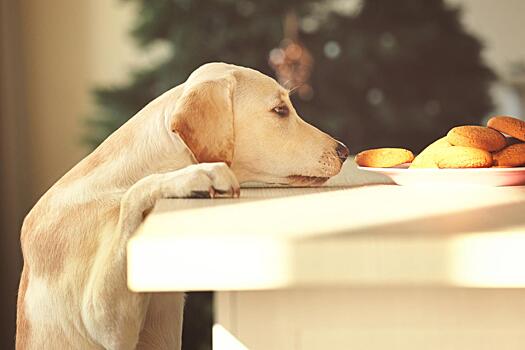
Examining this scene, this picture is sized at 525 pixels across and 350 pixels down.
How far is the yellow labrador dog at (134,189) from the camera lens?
3.79 ft

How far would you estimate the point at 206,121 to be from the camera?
1.18 metres

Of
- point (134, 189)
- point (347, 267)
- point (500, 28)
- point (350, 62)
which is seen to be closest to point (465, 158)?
point (134, 189)

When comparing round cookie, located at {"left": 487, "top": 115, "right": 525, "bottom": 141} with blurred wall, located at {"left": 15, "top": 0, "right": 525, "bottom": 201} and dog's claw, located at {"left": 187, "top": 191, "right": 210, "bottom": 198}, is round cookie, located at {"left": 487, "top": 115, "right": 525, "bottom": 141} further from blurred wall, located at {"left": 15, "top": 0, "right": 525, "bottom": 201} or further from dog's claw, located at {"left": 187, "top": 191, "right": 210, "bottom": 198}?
blurred wall, located at {"left": 15, "top": 0, "right": 525, "bottom": 201}

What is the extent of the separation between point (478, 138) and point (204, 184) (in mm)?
395

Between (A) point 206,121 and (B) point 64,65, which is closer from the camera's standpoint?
(A) point 206,121

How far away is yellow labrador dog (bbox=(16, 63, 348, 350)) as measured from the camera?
116 centimetres

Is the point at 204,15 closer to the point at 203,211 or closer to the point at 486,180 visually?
the point at 486,180

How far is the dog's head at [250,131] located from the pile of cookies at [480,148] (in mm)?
185

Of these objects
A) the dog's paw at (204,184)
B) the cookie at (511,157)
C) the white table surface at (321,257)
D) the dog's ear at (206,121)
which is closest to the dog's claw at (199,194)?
the dog's paw at (204,184)

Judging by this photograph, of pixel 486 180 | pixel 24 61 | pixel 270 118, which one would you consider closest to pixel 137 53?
pixel 24 61

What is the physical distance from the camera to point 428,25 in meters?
4.14

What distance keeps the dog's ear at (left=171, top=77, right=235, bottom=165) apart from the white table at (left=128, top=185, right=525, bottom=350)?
230 mm

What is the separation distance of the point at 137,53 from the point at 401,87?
1326mm

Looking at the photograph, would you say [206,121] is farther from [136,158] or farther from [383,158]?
[383,158]
